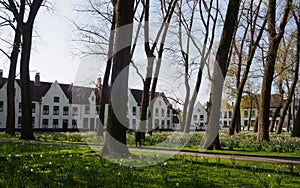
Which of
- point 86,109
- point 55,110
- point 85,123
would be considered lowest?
point 85,123

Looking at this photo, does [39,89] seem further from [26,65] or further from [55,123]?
[26,65]

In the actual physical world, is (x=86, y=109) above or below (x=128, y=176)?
below

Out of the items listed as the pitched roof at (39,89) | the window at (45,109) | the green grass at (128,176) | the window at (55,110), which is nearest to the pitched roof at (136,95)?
the window at (55,110)

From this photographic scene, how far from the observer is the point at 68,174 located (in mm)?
6805

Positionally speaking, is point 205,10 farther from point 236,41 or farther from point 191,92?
point 191,92

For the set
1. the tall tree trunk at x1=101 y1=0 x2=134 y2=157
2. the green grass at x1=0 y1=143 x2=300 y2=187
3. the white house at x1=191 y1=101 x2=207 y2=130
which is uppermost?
the tall tree trunk at x1=101 y1=0 x2=134 y2=157

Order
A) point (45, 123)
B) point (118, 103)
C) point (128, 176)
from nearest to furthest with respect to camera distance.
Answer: point (128, 176) → point (118, 103) → point (45, 123)

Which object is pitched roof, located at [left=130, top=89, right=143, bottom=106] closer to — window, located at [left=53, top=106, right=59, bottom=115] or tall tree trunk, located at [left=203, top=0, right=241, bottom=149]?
window, located at [left=53, top=106, right=59, bottom=115]

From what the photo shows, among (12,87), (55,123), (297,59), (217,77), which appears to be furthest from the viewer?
(55,123)

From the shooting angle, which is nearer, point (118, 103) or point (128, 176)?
point (128, 176)

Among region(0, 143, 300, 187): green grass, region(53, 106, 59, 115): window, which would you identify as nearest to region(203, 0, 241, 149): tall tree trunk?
region(0, 143, 300, 187): green grass

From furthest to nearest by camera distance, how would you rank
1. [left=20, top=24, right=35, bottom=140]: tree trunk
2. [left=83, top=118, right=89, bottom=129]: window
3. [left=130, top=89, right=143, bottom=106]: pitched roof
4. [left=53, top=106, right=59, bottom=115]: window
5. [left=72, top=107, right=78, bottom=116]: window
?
[left=130, top=89, right=143, bottom=106]: pitched roof → [left=83, top=118, right=89, bottom=129]: window → [left=72, top=107, right=78, bottom=116]: window → [left=53, top=106, right=59, bottom=115]: window → [left=20, top=24, right=35, bottom=140]: tree trunk

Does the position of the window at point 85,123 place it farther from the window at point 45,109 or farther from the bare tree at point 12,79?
the bare tree at point 12,79

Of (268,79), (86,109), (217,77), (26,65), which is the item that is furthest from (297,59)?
(86,109)
